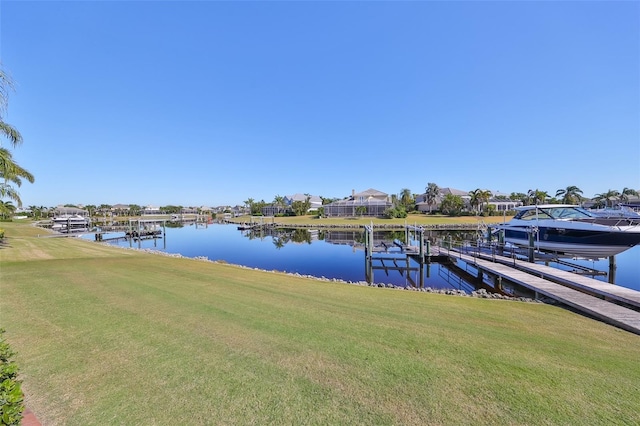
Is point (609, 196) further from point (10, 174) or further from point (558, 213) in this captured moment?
point (10, 174)

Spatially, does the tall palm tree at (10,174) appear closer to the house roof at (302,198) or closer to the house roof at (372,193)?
the house roof at (372,193)

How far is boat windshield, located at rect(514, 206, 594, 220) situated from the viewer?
727 inches

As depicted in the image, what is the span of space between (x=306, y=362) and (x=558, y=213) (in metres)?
22.7

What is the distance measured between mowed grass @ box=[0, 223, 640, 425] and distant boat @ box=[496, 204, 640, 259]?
13051 mm

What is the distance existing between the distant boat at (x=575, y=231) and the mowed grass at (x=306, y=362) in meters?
13.1

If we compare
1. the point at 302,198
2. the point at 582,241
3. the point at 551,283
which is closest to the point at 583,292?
the point at 551,283

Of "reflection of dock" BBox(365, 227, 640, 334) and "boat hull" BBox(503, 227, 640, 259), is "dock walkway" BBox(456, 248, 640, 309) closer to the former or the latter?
"reflection of dock" BBox(365, 227, 640, 334)

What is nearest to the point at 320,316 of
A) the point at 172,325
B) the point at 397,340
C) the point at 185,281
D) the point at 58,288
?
the point at 397,340

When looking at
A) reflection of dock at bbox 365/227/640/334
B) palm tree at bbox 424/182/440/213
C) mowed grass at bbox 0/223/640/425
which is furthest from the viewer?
palm tree at bbox 424/182/440/213

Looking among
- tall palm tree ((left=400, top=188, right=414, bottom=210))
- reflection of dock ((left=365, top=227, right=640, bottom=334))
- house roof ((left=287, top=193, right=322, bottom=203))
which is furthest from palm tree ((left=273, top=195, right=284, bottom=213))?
reflection of dock ((left=365, top=227, right=640, bottom=334))

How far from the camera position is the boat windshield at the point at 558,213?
18469 millimetres

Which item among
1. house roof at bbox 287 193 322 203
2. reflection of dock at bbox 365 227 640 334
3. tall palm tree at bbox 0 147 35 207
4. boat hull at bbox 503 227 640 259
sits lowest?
reflection of dock at bbox 365 227 640 334

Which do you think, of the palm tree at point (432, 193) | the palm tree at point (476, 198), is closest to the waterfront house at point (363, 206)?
the palm tree at point (432, 193)

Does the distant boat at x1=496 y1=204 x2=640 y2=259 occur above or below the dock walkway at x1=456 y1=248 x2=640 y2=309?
above
